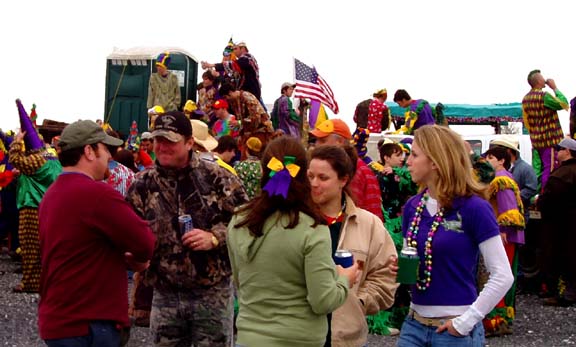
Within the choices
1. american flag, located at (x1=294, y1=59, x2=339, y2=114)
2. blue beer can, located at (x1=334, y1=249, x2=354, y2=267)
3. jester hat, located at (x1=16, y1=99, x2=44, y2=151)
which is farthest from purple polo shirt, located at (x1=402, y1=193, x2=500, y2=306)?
american flag, located at (x1=294, y1=59, x2=339, y2=114)

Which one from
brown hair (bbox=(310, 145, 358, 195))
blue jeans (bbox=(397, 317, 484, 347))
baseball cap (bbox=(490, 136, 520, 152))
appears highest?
baseball cap (bbox=(490, 136, 520, 152))

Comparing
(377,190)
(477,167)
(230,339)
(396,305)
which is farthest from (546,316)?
(230,339)

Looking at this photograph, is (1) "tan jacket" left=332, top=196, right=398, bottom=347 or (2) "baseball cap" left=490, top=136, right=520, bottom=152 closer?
(1) "tan jacket" left=332, top=196, right=398, bottom=347

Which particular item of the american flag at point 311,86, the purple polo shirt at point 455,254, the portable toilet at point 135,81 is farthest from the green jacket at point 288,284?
the portable toilet at point 135,81

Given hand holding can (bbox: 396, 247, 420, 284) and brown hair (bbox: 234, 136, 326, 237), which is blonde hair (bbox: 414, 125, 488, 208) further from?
brown hair (bbox: 234, 136, 326, 237)

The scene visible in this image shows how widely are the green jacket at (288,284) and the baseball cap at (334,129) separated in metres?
2.78

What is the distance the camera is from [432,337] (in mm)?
3994

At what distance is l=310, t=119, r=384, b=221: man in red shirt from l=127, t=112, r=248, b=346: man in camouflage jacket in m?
1.53

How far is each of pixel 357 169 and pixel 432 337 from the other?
258 centimetres

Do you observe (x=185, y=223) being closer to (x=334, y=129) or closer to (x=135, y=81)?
(x=334, y=129)

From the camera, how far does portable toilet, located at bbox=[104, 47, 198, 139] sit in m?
18.1

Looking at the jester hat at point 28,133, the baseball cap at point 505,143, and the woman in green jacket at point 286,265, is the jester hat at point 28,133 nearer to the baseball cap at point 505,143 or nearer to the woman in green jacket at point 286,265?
the baseball cap at point 505,143

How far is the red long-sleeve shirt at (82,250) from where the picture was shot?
3949 mm

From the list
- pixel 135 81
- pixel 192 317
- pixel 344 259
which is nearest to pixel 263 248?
pixel 344 259
